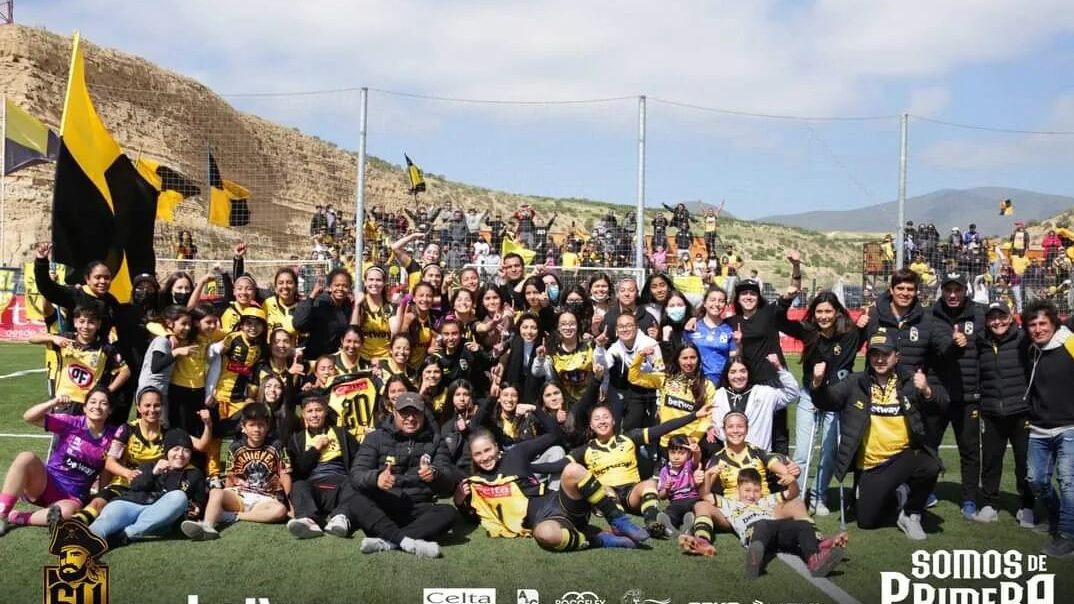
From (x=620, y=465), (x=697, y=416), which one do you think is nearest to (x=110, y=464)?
(x=620, y=465)

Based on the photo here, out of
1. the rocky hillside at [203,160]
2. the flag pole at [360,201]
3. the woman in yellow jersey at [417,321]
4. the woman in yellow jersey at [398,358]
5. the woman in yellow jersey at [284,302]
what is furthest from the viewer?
the rocky hillside at [203,160]

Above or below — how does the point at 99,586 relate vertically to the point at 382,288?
below

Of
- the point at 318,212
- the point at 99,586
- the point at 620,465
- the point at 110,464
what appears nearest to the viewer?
the point at 99,586

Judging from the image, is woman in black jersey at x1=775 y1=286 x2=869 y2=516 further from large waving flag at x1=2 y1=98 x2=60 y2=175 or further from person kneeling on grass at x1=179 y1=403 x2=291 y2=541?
large waving flag at x1=2 y1=98 x2=60 y2=175

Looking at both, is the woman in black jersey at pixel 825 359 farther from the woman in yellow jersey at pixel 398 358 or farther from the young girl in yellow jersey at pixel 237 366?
the young girl in yellow jersey at pixel 237 366

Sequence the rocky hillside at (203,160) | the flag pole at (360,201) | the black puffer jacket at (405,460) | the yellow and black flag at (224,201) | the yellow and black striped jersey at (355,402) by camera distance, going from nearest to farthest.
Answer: the black puffer jacket at (405,460), the yellow and black striped jersey at (355,402), the flag pole at (360,201), the yellow and black flag at (224,201), the rocky hillside at (203,160)

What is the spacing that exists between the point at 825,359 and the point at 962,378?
1013 millimetres

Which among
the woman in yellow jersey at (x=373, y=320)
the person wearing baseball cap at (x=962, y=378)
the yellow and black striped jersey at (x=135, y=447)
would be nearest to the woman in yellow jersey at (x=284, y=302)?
the woman in yellow jersey at (x=373, y=320)

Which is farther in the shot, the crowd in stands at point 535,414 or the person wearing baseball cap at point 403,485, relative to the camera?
the crowd in stands at point 535,414

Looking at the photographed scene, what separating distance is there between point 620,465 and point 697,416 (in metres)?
0.69

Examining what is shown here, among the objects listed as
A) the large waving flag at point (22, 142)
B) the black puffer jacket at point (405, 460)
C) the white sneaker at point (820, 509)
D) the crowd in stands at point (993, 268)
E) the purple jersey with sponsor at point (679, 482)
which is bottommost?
the white sneaker at point (820, 509)

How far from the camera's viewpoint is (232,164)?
1789 centimetres

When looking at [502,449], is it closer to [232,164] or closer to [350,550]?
[350,550]

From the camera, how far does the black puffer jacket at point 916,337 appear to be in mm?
6281
